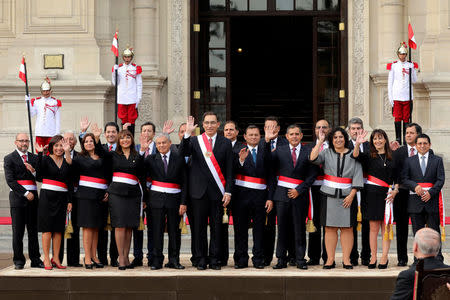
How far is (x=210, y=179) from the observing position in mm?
12219

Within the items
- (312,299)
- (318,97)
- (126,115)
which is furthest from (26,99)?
(312,299)

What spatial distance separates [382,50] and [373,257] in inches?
407

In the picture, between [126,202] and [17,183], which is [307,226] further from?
[17,183]

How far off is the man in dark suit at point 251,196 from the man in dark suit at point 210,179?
215 mm

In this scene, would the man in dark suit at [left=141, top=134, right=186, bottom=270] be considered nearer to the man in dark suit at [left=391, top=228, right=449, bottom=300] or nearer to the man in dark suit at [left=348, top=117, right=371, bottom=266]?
the man in dark suit at [left=348, top=117, right=371, bottom=266]

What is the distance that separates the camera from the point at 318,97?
2239 cm

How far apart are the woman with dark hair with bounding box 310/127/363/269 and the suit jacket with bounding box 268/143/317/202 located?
138mm

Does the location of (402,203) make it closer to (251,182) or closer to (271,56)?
(251,182)

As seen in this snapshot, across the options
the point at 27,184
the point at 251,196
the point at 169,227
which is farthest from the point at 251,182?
the point at 27,184

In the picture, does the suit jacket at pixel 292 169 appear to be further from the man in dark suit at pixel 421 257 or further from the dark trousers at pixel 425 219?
the man in dark suit at pixel 421 257

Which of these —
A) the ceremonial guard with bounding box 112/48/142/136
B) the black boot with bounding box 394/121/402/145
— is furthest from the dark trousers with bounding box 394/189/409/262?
the ceremonial guard with bounding box 112/48/142/136

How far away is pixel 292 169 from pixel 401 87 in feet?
26.3

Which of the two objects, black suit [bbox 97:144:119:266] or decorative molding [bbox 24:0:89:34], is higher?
decorative molding [bbox 24:0:89:34]

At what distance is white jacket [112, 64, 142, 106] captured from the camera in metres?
19.6
